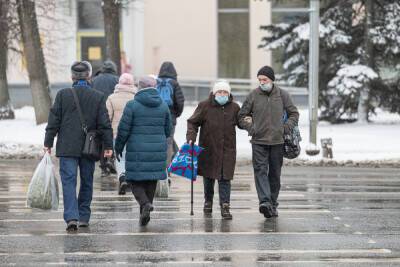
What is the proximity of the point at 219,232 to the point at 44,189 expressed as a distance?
2018 mm

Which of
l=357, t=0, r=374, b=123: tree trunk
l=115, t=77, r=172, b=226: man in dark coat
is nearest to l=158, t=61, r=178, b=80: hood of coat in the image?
l=115, t=77, r=172, b=226: man in dark coat

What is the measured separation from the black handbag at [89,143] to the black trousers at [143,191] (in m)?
0.78

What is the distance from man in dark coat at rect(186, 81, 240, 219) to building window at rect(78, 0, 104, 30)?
30343 mm

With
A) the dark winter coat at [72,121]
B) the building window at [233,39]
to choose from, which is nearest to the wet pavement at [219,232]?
the dark winter coat at [72,121]

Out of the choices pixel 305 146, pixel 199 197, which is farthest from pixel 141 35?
pixel 199 197

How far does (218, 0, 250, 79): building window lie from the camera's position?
4378 centimetres

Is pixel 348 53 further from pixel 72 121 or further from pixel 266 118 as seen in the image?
pixel 72 121

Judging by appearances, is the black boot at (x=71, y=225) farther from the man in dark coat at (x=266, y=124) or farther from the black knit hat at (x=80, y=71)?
the man in dark coat at (x=266, y=124)

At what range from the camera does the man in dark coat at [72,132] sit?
12.9m

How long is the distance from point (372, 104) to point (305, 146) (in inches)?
266

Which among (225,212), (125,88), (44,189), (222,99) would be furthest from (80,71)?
(125,88)

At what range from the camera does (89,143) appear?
508 inches

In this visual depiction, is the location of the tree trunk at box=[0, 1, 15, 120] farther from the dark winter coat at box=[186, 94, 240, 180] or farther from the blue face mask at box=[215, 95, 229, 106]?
the blue face mask at box=[215, 95, 229, 106]

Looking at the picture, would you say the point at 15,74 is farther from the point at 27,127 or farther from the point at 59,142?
the point at 59,142
